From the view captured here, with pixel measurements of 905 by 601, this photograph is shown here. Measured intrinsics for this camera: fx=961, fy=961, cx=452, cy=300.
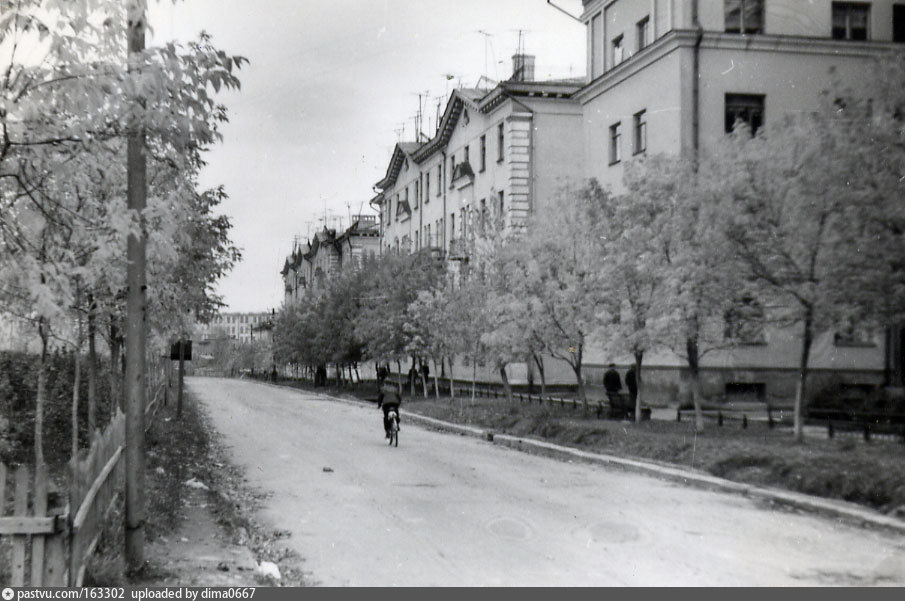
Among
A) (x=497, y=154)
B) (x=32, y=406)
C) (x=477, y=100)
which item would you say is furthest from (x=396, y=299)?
(x=32, y=406)

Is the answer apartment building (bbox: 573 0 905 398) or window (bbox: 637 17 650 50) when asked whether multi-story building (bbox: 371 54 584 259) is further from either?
window (bbox: 637 17 650 50)

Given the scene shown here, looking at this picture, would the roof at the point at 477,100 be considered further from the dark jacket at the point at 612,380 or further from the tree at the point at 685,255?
the tree at the point at 685,255

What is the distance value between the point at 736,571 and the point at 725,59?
22.7 metres

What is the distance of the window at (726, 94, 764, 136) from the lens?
26.8 metres

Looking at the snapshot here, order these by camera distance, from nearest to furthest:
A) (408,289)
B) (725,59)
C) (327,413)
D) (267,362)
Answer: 1. (725,59)
2. (327,413)
3. (408,289)
4. (267,362)

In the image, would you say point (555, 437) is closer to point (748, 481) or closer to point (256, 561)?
point (748, 481)

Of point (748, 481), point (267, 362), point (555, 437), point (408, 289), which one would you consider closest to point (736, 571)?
point (748, 481)

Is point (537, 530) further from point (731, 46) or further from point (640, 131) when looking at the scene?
point (640, 131)

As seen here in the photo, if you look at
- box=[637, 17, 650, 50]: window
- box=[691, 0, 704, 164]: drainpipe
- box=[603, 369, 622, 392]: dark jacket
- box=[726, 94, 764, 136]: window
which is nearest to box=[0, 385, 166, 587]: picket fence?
box=[603, 369, 622, 392]: dark jacket

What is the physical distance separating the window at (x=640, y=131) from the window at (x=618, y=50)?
2.87 m

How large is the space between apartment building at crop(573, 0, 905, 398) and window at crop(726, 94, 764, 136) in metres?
0.04

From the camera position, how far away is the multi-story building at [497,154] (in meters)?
41.9

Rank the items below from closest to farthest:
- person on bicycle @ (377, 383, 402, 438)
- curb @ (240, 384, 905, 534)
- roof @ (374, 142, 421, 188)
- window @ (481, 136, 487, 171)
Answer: curb @ (240, 384, 905, 534), person on bicycle @ (377, 383, 402, 438), window @ (481, 136, 487, 171), roof @ (374, 142, 421, 188)

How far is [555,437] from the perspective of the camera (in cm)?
2264
